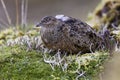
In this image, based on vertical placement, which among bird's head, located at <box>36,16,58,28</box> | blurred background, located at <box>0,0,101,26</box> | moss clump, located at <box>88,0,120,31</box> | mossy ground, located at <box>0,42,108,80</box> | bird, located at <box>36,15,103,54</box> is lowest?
mossy ground, located at <box>0,42,108,80</box>

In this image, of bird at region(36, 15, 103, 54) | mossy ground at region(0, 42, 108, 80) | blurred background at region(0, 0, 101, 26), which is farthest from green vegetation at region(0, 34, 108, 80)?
blurred background at region(0, 0, 101, 26)

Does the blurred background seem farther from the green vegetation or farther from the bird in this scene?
the green vegetation

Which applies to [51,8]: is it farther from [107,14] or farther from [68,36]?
[68,36]

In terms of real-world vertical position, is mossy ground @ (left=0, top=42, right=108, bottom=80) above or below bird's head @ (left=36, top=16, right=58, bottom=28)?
below

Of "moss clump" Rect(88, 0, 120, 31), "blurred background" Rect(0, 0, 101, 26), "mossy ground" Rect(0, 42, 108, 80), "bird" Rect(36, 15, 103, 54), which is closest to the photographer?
"mossy ground" Rect(0, 42, 108, 80)

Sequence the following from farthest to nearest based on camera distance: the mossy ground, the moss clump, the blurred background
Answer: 1. the blurred background
2. the moss clump
3. the mossy ground

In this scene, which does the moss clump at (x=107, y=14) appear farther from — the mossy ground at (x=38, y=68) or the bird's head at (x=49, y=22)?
the mossy ground at (x=38, y=68)

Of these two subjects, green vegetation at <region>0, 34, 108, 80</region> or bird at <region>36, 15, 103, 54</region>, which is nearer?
green vegetation at <region>0, 34, 108, 80</region>

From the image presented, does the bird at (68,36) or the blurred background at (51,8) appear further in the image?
the blurred background at (51,8)

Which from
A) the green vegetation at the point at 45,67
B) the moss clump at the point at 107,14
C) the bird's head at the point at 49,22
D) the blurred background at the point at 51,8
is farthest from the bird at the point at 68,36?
the blurred background at the point at 51,8
